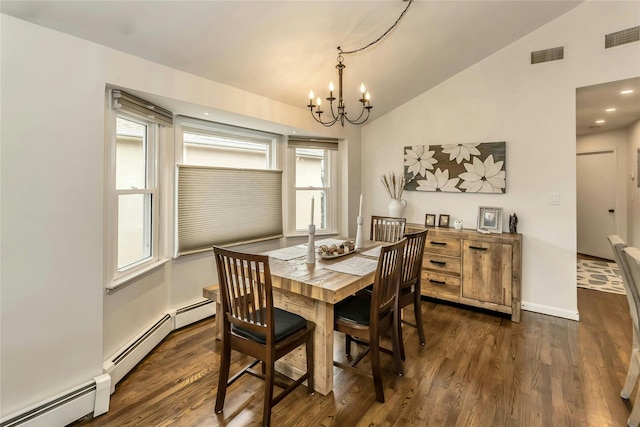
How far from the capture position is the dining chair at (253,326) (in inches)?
66.3

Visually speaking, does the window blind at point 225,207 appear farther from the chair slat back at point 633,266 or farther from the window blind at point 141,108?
the chair slat back at point 633,266

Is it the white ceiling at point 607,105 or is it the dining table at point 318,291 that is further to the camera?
the white ceiling at point 607,105

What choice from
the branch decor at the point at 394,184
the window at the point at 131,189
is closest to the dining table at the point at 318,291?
the window at the point at 131,189

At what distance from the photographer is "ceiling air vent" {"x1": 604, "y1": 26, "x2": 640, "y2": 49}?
285 cm

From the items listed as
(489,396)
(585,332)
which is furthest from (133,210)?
(585,332)

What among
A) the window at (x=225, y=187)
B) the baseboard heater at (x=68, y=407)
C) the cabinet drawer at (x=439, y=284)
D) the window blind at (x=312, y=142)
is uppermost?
the window blind at (x=312, y=142)

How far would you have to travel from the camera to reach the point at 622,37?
9.55ft

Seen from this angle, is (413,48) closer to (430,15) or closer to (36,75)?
(430,15)

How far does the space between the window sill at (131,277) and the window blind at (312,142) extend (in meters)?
2.06

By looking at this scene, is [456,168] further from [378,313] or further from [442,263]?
[378,313]

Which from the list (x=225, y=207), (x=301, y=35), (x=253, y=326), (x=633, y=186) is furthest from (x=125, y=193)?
(x=633, y=186)

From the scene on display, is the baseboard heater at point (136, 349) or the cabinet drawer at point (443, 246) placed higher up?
the cabinet drawer at point (443, 246)

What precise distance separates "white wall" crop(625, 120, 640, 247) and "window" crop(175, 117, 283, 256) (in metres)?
5.28

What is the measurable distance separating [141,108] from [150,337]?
5.92ft
